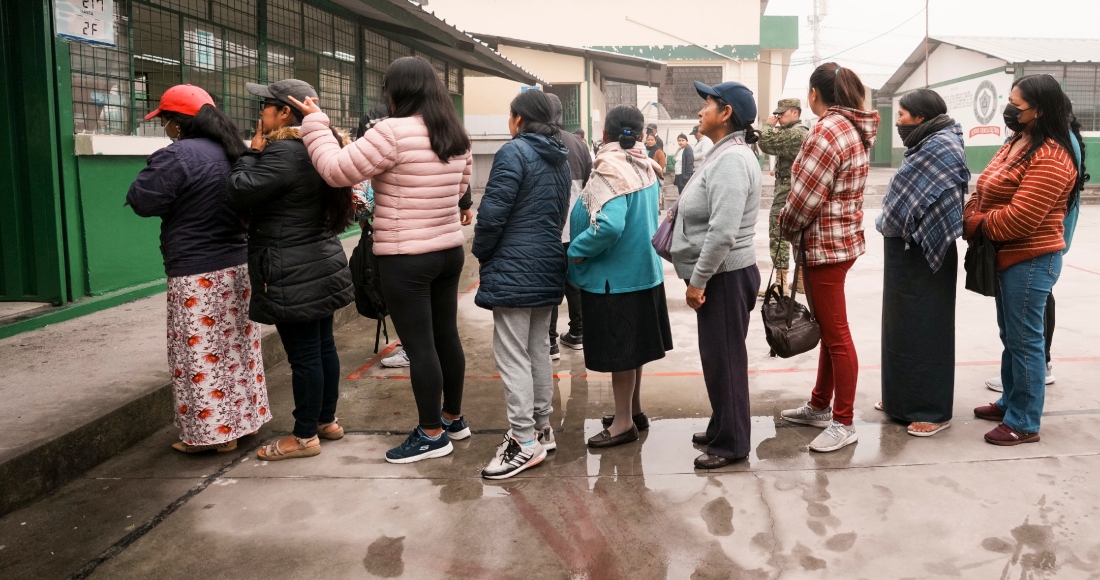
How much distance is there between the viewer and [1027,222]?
3715 millimetres

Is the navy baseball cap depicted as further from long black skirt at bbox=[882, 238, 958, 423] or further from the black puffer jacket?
the black puffer jacket

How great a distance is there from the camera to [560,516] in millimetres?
3223

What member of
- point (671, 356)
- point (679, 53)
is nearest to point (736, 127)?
point (671, 356)

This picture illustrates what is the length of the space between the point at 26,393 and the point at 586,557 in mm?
2871

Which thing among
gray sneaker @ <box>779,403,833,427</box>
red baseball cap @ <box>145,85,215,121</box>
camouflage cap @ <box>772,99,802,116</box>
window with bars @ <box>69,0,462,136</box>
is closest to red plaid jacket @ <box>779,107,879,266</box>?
gray sneaker @ <box>779,403,833,427</box>

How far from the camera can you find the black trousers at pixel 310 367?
378cm

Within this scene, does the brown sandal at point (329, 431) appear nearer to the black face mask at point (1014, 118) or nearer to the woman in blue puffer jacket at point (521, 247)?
the woman in blue puffer jacket at point (521, 247)

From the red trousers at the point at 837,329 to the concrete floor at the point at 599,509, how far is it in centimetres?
24

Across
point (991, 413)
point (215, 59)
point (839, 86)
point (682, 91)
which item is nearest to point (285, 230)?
point (839, 86)

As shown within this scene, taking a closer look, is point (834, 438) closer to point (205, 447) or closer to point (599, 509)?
point (599, 509)

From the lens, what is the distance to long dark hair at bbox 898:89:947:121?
153 inches

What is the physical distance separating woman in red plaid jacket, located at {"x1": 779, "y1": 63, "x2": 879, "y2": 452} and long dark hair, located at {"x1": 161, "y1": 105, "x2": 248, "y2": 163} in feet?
8.06

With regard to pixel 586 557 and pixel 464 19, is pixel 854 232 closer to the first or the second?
pixel 586 557

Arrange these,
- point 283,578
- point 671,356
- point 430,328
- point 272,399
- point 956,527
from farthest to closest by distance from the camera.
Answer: point 671,356 < point 272,399 < point 430,328 < point 956,527 < point 283,578
